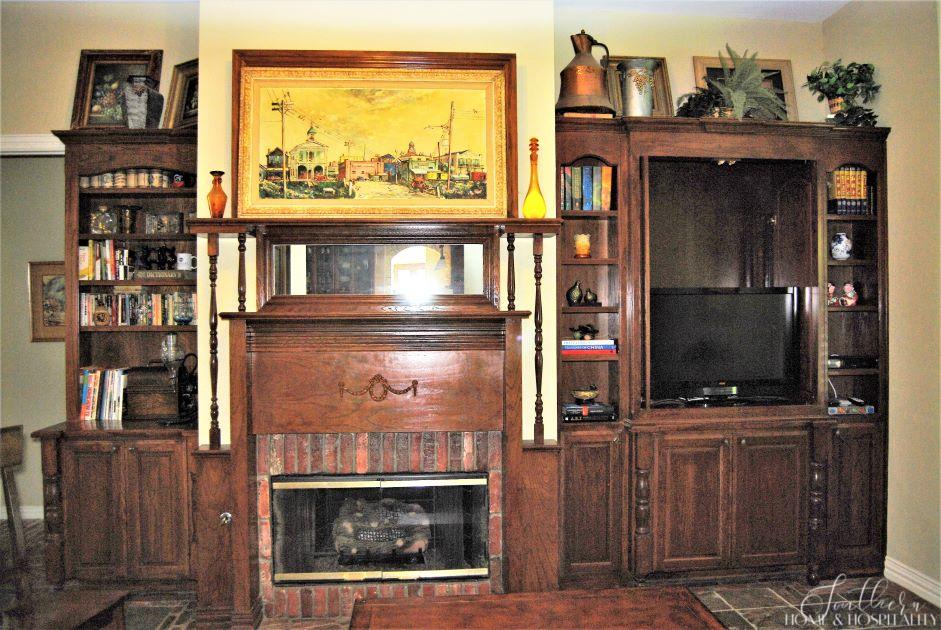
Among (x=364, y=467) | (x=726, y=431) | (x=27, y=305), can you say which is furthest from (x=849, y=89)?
(x=27, y=305)

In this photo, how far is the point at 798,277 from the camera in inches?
132

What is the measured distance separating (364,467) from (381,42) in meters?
→ 2.06

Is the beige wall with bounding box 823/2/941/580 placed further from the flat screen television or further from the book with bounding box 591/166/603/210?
the book with bounding box 591/166/603/210

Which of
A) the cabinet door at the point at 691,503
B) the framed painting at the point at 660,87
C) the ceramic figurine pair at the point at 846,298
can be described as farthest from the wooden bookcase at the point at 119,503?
the ceramic figurine pair at the point at 846,298

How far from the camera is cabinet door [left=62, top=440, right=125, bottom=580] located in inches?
123

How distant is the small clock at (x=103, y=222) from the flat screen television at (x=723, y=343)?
10.2 ft

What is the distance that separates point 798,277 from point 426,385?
218 cm

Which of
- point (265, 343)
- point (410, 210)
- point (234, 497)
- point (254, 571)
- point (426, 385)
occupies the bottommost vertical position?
point (254, 571)

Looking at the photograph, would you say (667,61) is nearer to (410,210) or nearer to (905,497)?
(410,210)

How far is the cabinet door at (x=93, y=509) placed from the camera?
10.2 ft

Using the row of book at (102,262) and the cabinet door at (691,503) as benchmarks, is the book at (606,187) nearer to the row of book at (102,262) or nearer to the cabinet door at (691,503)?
the cabinet door at (691,503)

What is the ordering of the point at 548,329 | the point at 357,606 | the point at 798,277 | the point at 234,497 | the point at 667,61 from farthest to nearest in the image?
the point at 667,61 < the point at 798,277 < the point at 548,329 < the point at 234,497 < the point at 357,606

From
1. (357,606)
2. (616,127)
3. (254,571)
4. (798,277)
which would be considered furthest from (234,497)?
(798,277)

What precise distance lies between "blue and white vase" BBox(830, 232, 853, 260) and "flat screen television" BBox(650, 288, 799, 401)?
31 centimetres
